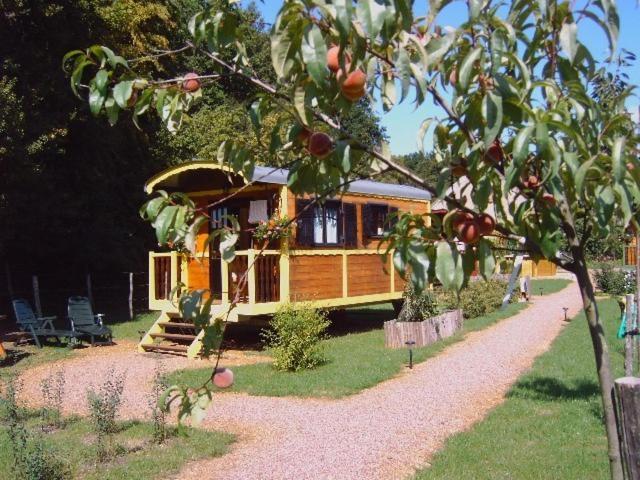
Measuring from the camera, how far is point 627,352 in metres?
5.88

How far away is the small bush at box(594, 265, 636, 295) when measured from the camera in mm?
21250

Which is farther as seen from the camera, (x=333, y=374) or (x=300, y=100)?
(x=333, y=374)

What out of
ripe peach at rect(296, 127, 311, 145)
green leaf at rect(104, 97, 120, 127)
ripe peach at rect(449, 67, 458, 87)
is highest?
ripe peach at rect(449, 67, 458, 87)

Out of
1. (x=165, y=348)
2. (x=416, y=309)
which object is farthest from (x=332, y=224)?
(x=165, y=348)

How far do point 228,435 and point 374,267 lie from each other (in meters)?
8.68

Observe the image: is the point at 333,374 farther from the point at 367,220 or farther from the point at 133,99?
the point at 133,99

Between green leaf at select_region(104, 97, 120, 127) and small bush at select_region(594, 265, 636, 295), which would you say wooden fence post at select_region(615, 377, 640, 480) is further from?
small bush at select_region(594, 265, 636, 295)

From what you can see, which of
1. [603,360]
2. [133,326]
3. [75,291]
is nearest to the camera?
[603,360]

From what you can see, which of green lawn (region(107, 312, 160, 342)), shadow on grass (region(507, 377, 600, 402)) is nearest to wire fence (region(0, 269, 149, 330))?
green lawn (region(107, 312, 160, 342))

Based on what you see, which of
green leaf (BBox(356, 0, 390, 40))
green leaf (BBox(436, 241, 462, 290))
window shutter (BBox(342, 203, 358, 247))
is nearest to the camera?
green leaf (BBox(356, 0, 390, 40))

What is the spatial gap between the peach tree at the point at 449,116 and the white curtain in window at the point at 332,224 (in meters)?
11.4

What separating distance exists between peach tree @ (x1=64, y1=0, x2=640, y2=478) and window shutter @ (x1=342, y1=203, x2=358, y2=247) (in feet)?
38.6

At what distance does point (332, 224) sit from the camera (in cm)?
1377

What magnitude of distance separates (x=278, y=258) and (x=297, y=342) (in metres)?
2.80
